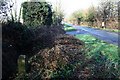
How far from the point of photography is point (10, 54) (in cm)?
836

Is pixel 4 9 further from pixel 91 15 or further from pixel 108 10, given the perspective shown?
pixel 91 15

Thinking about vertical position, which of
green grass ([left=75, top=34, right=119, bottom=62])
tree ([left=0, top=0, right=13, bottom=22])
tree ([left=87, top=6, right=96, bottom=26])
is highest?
Result: tree ([left=87, top=6, right=96, bottom=26])

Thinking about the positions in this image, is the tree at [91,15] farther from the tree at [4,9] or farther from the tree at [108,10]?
the tree at [4,9]

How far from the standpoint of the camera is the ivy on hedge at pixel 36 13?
18422 millimetres

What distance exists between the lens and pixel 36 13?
1852cm

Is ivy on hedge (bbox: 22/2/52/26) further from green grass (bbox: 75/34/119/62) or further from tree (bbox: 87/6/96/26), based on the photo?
tree (bbox: 87/6/96/26)

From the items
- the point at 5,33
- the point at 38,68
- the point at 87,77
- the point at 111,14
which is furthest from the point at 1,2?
the point at 111,14

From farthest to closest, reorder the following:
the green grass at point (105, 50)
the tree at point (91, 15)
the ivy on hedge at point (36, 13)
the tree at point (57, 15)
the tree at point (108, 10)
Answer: the tree at point (91, 15) → the tree at point (108, 10) → the tree at point (57, 15) → the ivy on hedge at point (36, 13) → the green grass at point (105, 50)

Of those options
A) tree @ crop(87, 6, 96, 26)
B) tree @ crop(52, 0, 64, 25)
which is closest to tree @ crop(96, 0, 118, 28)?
tree @ crop(87, 6, 96, 26)

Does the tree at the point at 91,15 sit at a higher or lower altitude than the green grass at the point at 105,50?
higher

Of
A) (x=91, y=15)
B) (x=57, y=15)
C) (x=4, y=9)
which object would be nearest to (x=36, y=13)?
(x=4, y=9)

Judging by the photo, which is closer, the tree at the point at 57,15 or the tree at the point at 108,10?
the tree at the point at 57,15

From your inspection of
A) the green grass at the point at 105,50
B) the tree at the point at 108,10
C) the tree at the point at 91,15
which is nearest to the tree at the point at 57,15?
the green grass at the point at 105,50

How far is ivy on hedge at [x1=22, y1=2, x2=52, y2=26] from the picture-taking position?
18.4 m
